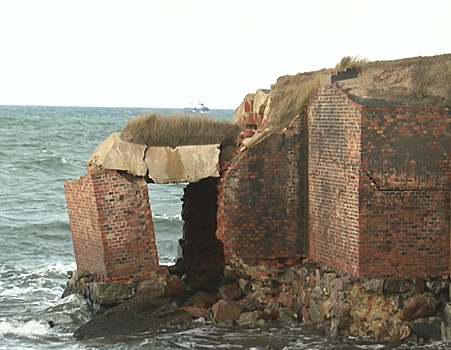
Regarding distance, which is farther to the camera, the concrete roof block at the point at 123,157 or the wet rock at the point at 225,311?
the concrete roof block at the point at 123,157

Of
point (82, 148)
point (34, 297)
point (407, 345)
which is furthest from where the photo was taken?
point (82, 148)

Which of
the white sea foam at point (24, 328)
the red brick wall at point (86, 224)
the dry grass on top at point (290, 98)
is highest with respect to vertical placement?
the dry grass on top at point (290, 98)

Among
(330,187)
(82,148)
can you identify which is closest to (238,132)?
(330,187)

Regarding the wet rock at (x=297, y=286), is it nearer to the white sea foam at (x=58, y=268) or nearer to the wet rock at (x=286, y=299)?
the wet rock at (x=286, y=299)

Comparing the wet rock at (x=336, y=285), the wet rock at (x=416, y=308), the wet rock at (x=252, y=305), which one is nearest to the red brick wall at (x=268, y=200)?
the wet rock at (x=252, y=305)

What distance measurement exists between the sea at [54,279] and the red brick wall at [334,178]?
45.1 inches

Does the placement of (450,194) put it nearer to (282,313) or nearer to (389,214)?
(389,214)

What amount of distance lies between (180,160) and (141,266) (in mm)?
1661

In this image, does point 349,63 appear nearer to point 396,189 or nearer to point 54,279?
point 396,189

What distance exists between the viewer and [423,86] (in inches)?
473

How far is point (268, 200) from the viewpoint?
13.2 meters

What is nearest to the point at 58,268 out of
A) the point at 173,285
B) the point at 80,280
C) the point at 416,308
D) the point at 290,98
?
the point at 80,280

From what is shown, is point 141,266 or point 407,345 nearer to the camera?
point 407,345

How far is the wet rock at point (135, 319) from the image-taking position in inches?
489
